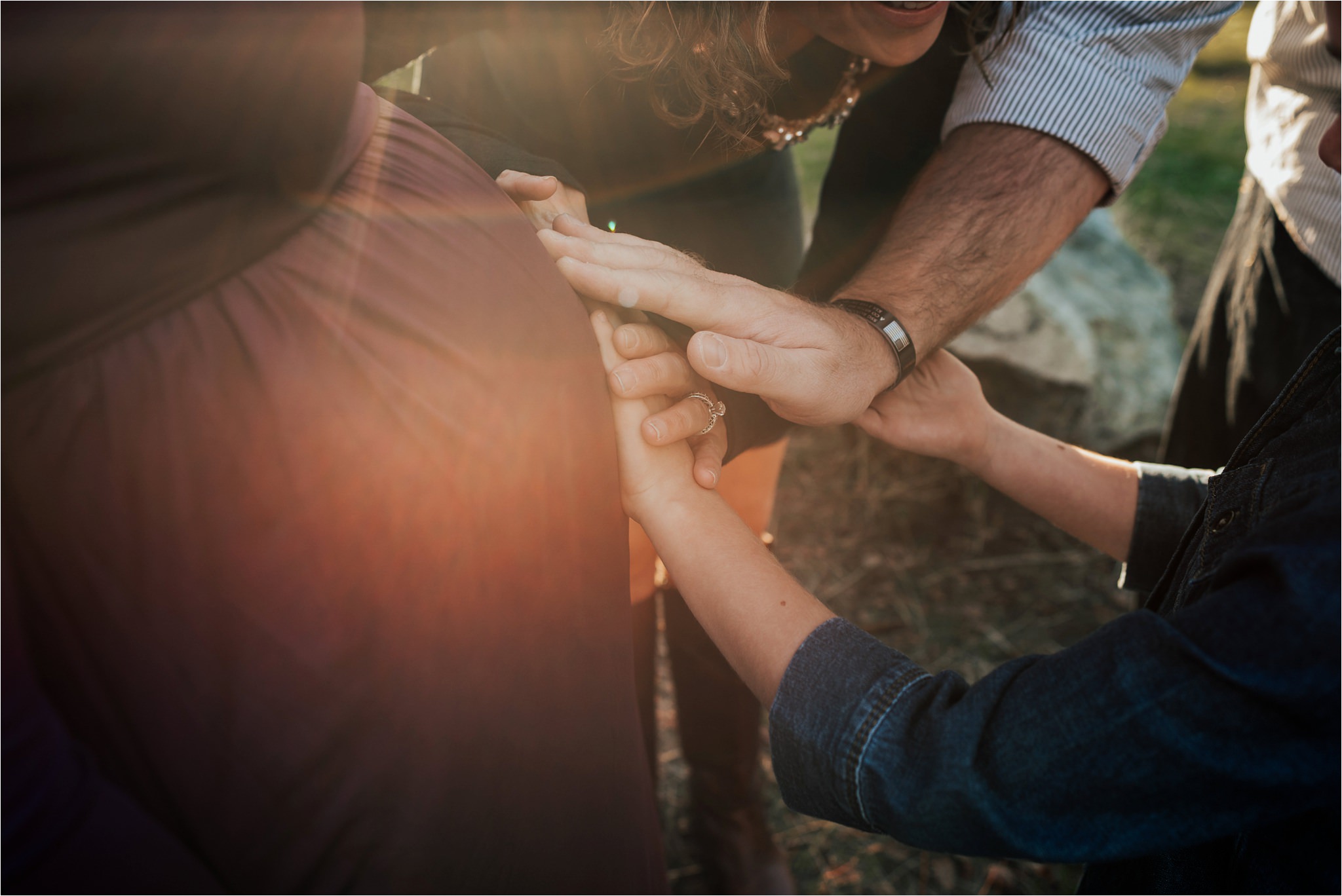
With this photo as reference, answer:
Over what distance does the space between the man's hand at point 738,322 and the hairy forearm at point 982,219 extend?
292 mm

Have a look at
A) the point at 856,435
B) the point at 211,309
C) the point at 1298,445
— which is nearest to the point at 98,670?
the point at 211,309

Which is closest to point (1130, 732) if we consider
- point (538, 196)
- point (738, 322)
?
point (738, 322)

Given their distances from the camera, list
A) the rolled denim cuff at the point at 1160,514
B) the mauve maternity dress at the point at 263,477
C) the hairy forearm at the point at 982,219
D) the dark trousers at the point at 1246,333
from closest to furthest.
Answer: the mauve maternity dress at the point at 263,477 < the rolled denim cuff at the point at 1160,514 < the hairy forearm at the point at 982,219 < the dark trousers at the point at 1246,333

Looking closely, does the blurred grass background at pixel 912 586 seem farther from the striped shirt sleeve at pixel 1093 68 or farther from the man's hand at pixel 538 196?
the man's hand at pixel 538 196

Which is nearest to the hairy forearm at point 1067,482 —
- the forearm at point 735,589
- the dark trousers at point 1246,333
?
the forearm at point 735,589

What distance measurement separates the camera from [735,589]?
95 centimetres

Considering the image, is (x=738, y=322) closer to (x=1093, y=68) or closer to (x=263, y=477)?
(x=263, y=477)

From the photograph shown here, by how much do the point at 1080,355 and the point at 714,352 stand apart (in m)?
2.65

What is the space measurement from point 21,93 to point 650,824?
1.02m

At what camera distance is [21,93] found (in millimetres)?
512

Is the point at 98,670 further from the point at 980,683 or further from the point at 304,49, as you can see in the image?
the point at 980,683

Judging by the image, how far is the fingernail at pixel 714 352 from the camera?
991mm

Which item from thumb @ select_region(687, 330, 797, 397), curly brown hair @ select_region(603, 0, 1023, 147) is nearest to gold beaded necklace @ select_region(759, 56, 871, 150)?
curly brown hair @ select_region(603, 0, 1023, 147)

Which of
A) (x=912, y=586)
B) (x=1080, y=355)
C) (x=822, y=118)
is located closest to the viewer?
(x=822, y=118)
